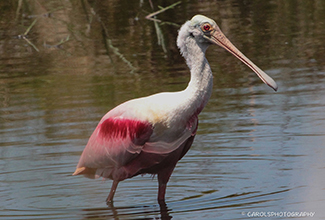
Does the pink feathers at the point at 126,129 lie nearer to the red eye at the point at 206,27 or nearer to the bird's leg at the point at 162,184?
the bird's leg at the point at 162,184

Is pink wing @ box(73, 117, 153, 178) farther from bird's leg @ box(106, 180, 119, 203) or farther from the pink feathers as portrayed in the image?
bird's leg @ box(106, 180, 119, 203)

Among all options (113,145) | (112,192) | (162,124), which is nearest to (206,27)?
(162,124)

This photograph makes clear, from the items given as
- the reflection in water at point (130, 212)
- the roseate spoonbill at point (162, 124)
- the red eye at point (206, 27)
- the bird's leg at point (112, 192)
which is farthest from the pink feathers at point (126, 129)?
the red eye at point (206, 27)

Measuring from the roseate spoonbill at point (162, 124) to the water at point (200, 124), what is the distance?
0.35 m

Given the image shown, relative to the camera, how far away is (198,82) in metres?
5.39

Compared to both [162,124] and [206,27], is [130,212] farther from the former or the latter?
[206,27]

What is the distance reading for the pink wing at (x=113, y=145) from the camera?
5590 millimetres

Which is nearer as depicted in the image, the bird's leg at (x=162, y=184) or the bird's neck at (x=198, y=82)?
the bird's neck at (x=198, y=82)

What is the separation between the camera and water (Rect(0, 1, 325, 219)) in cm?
589

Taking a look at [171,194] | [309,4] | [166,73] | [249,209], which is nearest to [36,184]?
[171,194]

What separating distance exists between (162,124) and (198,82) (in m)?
0.41

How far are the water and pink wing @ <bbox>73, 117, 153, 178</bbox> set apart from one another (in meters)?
0.28

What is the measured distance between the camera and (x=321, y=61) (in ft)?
37.3

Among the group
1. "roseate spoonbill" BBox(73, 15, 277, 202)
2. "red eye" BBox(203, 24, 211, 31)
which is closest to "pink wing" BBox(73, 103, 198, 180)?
"roseate spoonbill" BBox(73, 15, 277, 202)
